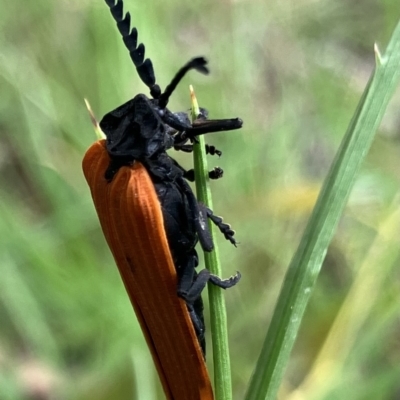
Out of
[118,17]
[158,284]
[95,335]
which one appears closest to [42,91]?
[95,335]

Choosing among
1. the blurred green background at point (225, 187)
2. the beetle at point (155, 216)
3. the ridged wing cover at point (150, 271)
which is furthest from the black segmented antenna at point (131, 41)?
the blurred green background at point (225, 187)

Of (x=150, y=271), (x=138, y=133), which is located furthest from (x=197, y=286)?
(x=138, y=133)

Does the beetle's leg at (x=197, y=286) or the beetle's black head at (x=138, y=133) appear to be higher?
the beetle's black head at (x=138, y=133)

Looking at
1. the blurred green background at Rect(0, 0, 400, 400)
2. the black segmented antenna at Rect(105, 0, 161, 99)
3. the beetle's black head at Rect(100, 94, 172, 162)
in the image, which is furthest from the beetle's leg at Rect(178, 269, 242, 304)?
the blurred green background at Rect(0, 0, 400, 400)

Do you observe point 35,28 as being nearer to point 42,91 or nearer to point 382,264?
point 42,91

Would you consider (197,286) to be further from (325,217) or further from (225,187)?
(225,187)

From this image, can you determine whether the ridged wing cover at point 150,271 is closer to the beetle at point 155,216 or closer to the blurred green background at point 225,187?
the beetle at point 155,216
